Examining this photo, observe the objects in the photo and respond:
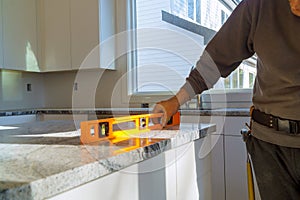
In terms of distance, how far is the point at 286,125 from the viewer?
2.82 feet

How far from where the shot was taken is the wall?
335cm

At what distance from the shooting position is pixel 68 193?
55 centimetres

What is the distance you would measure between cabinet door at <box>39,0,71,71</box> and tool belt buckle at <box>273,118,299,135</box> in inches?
109

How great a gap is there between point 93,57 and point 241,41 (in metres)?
2.23

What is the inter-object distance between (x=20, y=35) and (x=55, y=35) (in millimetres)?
369

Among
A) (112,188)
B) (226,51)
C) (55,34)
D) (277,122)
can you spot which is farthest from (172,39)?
(112,188)

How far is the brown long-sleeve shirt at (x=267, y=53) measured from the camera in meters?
0.85

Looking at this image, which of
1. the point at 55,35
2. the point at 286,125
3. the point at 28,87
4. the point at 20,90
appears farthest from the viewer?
the point at 28,87

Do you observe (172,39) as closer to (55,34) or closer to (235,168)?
(55,34)

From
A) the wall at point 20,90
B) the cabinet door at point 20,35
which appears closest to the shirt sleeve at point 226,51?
the cabinet door at point 20,35

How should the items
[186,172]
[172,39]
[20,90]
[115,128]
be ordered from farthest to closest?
[20,90] → [172,39] → [186,172] → [115,128]

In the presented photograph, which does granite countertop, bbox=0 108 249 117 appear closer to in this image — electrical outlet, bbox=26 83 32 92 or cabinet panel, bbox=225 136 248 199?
cabinet panel, bbox=225 136 248 199

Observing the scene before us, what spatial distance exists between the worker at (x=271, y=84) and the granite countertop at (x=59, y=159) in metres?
0.25

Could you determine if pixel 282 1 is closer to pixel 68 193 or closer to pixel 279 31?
pixel 279 31
